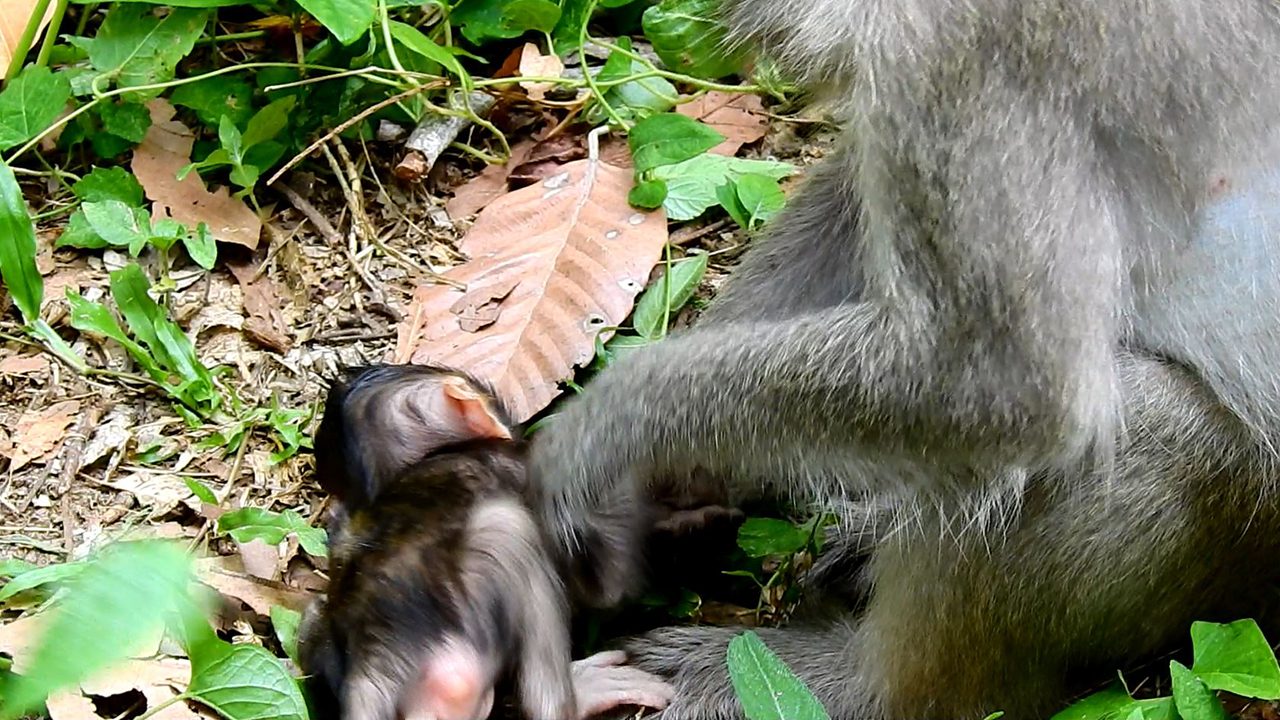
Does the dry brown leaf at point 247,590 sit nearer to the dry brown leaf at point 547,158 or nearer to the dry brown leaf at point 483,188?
the dry brown leaf at point 483,188

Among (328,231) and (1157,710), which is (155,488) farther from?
(1157,710)

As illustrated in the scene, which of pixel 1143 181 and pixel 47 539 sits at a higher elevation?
pixel 1143 181

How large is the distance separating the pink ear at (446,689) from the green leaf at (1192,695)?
4.26 feet

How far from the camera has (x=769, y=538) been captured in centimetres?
345

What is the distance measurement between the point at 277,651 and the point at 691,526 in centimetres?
97

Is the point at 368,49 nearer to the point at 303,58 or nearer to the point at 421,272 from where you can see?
the point at 303,58

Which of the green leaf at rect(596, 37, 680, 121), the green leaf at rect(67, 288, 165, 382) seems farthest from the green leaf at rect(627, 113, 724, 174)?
the green leaf at rect(67, 288, 165, 382)

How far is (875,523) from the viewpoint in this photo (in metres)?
3.06

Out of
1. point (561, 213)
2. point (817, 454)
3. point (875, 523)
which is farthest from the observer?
point (561, 213)

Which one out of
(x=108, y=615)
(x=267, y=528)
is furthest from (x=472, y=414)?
(x=108, y=615)

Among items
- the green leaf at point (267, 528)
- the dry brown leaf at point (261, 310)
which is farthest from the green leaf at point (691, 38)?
the green leaf at point (267, 528)

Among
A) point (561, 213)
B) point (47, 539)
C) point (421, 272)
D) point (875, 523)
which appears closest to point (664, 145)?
point (561, 213)

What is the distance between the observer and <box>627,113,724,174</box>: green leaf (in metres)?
4.05

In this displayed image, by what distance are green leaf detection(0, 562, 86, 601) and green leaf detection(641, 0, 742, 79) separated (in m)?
1.73
